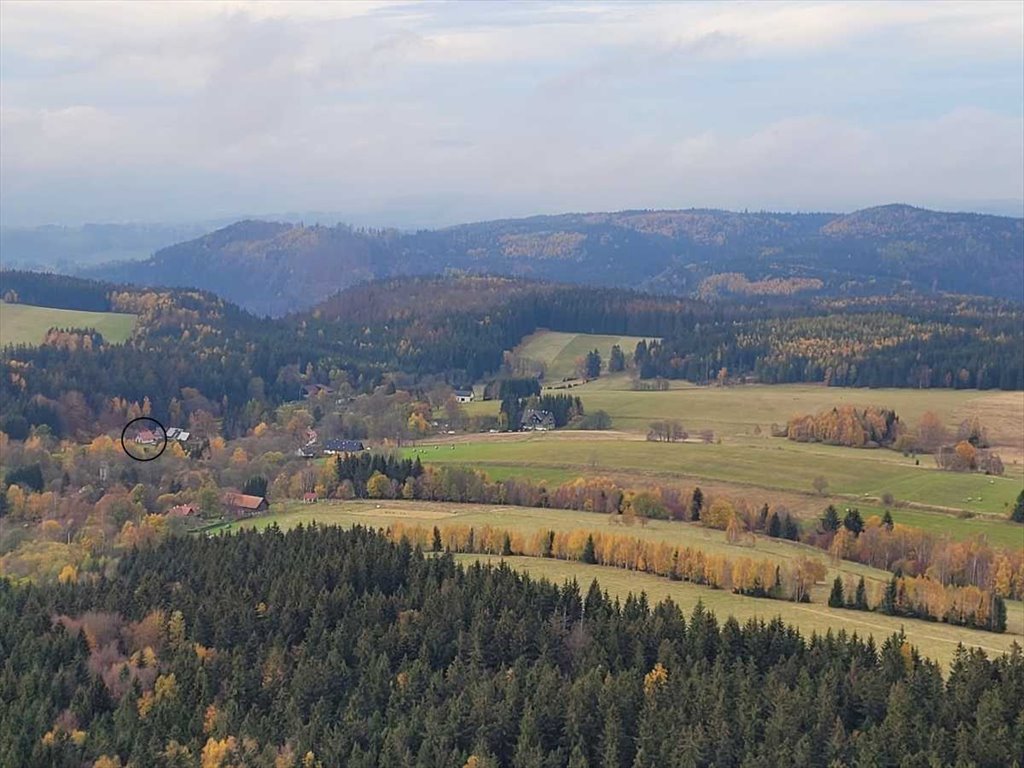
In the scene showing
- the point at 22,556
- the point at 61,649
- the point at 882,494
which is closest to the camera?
the point at 61,649

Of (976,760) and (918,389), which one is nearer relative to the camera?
(976,760)

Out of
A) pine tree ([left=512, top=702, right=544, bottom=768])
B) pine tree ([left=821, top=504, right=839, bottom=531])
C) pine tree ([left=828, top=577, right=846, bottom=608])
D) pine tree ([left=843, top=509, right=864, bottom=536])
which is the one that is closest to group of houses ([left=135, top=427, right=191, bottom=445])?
pine tree ([left=821, top=504, right=839, bottom=531])

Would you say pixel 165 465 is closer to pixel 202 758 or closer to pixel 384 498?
pixel 384 498

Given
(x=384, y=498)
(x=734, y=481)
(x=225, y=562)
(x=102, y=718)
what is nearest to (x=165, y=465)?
(x=384, y=498)

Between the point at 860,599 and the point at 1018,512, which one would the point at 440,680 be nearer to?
the point at 860,599

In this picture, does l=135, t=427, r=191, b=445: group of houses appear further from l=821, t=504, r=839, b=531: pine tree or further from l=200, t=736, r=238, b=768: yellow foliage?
l=200, t=736, r=238, b=768: yellow foliage

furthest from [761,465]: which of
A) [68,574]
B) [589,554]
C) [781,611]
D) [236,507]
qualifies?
[68,574]
